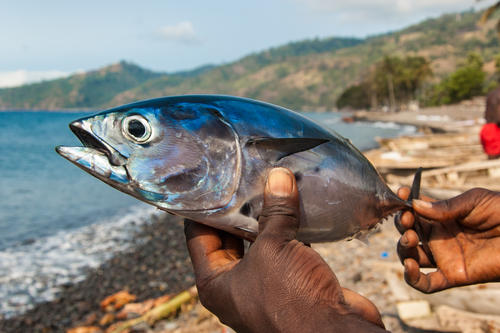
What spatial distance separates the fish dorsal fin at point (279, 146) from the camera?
1632 millimetres

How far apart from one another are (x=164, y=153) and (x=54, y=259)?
386 inches

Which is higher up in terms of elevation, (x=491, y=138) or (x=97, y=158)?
(x=97, y=158)

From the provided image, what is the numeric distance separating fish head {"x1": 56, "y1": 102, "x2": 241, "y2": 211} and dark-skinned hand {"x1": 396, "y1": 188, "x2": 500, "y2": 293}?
151 centimetres

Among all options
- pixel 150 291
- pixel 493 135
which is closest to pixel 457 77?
pixel 493 135

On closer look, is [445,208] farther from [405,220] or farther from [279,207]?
[279,207]

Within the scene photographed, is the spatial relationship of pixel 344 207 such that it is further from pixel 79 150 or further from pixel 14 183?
pixel 14 183

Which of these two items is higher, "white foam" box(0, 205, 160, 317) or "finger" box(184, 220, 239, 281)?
"finger" box(184, 220, 239, 281)

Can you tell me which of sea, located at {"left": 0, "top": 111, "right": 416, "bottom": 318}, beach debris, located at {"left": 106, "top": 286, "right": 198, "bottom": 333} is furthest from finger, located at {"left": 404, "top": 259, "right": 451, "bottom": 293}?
beach debris, located at {"left": 106, "top": 286, "right": 198, "bottom": 333}

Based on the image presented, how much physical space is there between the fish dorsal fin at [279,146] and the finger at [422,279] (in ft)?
4.62

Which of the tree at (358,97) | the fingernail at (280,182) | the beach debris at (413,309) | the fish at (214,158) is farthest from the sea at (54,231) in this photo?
the tree at (358,97)

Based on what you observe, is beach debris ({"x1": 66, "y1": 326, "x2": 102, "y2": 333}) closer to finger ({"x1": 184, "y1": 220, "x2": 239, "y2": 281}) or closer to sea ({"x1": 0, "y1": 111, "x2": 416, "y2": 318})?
sea ({"x1": 0, "y1": 111, "x2": 416, "y2": 318})

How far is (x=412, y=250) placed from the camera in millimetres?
2658

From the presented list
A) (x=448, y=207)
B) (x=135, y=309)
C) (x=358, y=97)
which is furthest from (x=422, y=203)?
(x=358, y=97)

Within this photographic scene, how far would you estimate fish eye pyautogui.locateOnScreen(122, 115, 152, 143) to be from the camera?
156 centimetres
